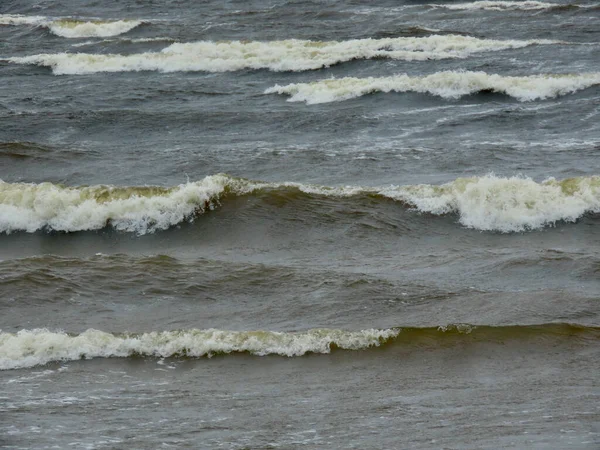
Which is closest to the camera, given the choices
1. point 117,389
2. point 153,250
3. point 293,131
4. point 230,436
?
point 230,436

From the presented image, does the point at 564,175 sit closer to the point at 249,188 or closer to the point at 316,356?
the point at 249,188

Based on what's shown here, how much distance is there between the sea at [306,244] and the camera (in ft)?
31.9

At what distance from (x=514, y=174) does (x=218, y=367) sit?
9049 mm

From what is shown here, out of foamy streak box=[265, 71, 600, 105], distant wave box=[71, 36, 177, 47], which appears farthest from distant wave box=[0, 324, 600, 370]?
distant wave box=[71, 36, 177, 47]

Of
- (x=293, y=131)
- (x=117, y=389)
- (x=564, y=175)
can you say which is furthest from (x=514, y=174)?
(x=117, y=389)

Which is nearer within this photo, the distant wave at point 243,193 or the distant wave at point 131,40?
the distant wave at point 243,193

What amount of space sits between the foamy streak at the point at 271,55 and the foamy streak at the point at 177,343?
18.8 m

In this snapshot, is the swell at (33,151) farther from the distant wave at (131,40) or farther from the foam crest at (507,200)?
the distant wave at (131,40)

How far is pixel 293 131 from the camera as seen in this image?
75.6ft

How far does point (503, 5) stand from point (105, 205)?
24182 mm

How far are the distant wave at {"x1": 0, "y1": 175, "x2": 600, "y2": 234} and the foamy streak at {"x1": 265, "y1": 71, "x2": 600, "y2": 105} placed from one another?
7.51 metres

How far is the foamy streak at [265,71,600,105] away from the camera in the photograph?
81.4ft

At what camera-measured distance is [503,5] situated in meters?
37.7

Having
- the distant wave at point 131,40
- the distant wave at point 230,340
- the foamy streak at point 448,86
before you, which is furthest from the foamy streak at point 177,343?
the distant wave at point 131,40
